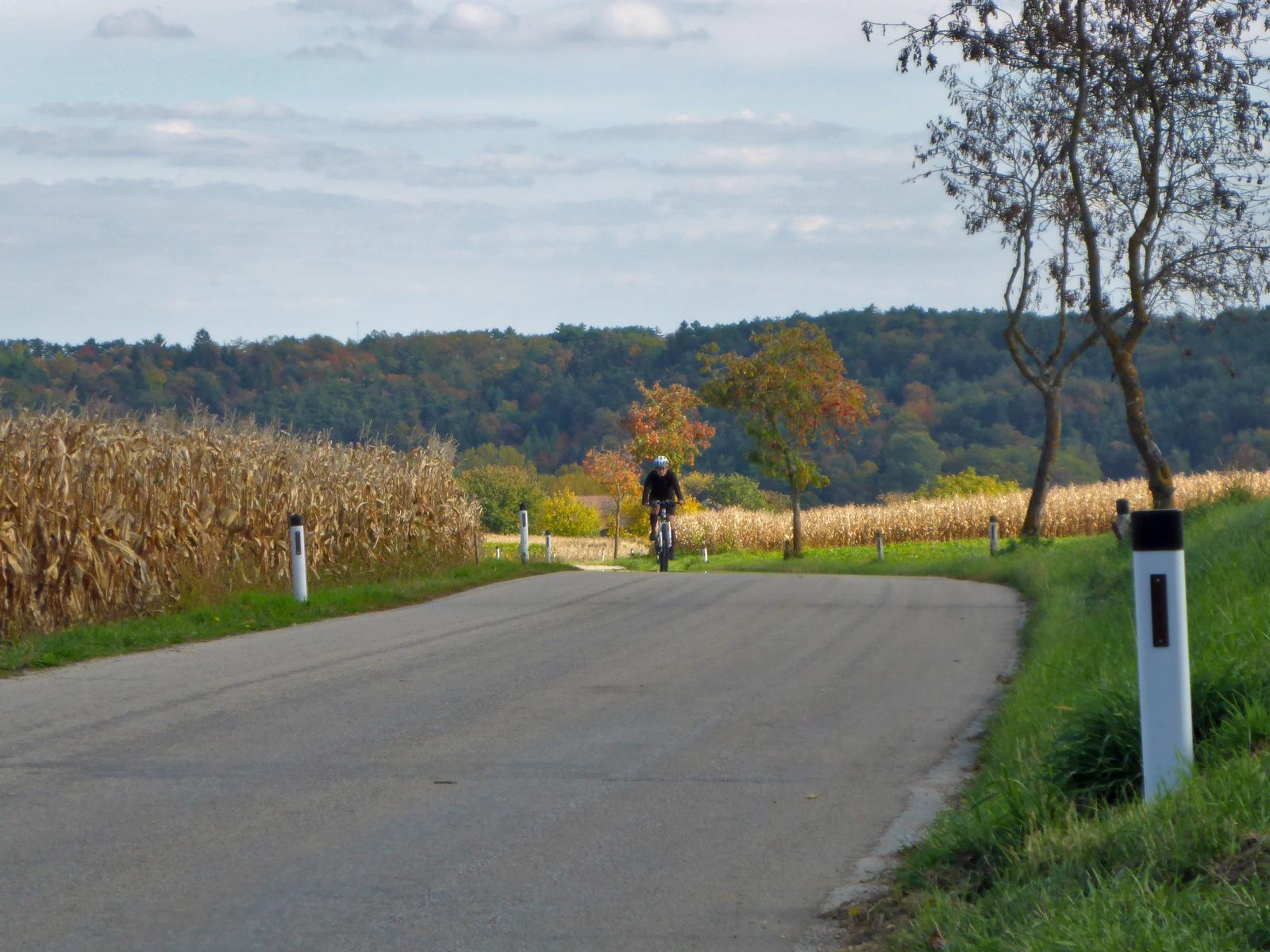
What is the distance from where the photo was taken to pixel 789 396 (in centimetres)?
4359

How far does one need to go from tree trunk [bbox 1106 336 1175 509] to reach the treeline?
4755 cm

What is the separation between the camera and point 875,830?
19.0ft

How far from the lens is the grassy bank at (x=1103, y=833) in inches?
143

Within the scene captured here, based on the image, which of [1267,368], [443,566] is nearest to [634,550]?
[1267,368]

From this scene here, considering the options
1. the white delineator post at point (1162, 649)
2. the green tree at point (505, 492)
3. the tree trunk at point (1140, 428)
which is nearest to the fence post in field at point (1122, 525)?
the tree trunk at point (1140, 428)

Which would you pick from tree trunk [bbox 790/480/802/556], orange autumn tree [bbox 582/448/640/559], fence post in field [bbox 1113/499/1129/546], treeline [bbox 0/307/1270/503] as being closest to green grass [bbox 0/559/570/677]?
fence post in field [bbox 1113/499/1129/546]

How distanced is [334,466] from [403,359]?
69.3 meters

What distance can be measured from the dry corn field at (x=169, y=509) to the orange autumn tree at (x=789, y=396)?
2182cm

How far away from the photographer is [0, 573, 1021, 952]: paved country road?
466 centimetres

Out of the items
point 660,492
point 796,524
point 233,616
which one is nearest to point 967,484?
point 796,524

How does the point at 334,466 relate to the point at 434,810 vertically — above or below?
above

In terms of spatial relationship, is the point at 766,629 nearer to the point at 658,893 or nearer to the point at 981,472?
the point at 658,893

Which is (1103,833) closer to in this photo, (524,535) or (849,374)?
(524,535)

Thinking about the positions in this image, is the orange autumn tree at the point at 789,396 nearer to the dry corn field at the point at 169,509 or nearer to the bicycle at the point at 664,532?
the bicycle at the point at 664,532
